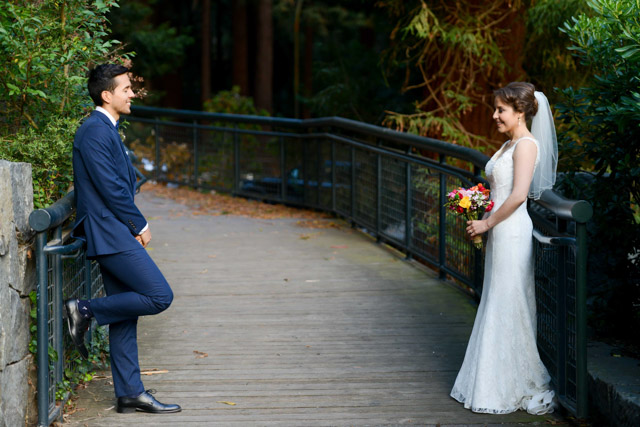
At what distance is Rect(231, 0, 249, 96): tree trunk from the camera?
1139 inches

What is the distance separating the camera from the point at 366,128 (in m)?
10.0

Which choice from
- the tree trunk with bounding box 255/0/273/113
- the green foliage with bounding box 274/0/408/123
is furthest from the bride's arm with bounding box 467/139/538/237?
the tree trunk with bounding box 255/0/273/113

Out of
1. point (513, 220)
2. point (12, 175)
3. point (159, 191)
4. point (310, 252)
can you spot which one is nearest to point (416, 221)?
point (310, 252)

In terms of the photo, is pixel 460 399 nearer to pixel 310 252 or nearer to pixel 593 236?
pixel 593 236

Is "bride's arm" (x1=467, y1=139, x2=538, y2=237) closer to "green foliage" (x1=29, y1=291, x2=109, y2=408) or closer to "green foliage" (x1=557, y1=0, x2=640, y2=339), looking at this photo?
"green foliage" (x1=557, y1=0, x2=640, y2=339)

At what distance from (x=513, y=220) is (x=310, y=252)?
4.71 m

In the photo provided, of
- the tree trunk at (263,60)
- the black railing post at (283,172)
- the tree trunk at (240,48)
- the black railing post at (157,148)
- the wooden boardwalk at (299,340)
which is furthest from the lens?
the tree trunk at (240,48)

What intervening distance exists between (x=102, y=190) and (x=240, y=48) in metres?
25.6

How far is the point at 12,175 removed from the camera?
4.37 meters

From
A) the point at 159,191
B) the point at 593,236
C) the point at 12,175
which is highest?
the point at 12,175

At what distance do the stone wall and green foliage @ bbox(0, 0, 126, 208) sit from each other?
0.63m

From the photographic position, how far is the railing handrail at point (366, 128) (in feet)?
23.9

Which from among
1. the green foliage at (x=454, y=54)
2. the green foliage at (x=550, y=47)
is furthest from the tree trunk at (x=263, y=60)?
the green foliage at (x=550, y=47)

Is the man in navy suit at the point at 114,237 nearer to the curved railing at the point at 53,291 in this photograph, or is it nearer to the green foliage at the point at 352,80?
the curved railing at the point at 53,291
